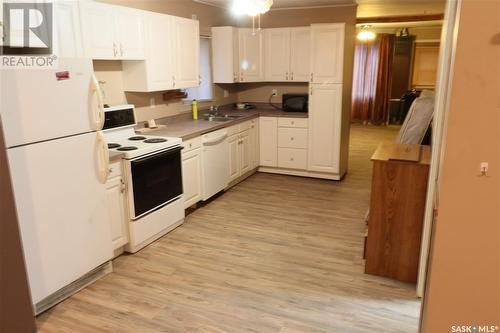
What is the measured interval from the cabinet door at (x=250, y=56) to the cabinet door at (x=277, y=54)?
0.11 meters

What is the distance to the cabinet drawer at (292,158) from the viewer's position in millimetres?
5591

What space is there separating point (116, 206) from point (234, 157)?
7.22 ft

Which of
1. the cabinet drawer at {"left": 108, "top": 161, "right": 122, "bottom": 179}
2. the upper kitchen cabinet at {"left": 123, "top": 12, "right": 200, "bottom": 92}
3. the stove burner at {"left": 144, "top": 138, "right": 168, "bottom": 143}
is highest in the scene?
the upper kitchen cabinet at {"left": 123, "top": 12, "right": 200, "bottom": 92}

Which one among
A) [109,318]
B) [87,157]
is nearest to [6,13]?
[87,157]

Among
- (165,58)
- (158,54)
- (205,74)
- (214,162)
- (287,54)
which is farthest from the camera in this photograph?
(287,54)

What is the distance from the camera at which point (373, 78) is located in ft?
32.7

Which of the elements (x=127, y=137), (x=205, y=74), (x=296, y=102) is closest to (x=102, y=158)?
(x=127, y=137)

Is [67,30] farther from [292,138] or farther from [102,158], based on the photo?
[292,138]

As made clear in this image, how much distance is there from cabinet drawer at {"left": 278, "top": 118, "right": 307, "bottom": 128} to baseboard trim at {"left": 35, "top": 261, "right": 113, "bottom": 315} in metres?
3.31

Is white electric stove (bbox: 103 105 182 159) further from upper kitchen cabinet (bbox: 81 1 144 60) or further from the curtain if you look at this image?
the curtain

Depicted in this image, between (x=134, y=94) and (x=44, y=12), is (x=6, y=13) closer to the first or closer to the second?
(x=44, y=12)

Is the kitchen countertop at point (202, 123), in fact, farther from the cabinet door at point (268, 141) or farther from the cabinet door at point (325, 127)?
the cabinet door at point (325, 127)

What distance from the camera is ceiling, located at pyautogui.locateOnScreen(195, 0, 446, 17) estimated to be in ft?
17.4

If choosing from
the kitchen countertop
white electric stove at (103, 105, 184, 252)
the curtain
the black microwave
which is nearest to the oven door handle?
white electric stove at (103, 105, 184, 252)
